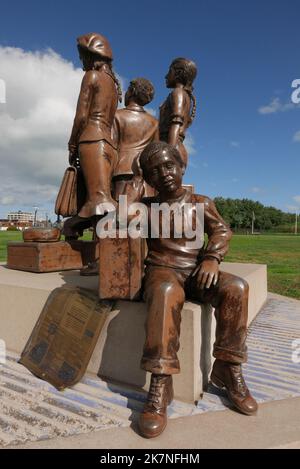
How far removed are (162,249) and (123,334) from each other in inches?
25.7

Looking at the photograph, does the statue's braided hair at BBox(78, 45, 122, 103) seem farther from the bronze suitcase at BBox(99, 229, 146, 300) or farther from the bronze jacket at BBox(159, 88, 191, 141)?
the bronze suitcase at BBox(99, 229, 146, 300)

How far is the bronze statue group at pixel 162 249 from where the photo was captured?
6.46ft

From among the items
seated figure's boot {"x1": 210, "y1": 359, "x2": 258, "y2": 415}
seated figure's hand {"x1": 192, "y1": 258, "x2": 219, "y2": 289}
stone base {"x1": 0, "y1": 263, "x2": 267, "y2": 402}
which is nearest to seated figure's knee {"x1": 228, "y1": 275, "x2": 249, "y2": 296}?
seated figure's hand {"x1": 192, "y1": 258, "x2": 219, "y2": 289}

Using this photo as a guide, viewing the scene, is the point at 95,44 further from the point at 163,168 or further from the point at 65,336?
the point at 65,336

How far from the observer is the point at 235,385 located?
213 cm

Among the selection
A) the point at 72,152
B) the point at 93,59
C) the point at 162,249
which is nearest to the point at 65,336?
the point at 162,249

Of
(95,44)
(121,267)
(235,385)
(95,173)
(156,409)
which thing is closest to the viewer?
(156,409)

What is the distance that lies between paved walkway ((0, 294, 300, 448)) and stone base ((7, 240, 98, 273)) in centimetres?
124

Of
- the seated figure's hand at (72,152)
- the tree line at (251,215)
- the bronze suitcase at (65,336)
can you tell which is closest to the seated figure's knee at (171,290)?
the bronze suitcase at (65,336)

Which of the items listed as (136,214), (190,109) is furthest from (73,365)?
(190,109)

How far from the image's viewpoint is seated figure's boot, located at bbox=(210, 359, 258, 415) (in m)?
2.04

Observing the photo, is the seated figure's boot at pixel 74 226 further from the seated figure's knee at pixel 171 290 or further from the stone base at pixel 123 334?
the seated figure's knee at pixel 171 290

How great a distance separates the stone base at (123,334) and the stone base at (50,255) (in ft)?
1.86

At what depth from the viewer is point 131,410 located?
2.10m
